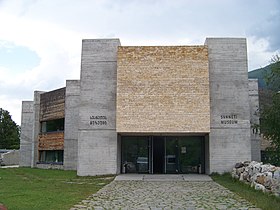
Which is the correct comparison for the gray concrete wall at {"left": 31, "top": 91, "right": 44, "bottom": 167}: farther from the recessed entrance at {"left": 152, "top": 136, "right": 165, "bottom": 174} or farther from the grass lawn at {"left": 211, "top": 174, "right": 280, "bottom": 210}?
the grass lawn at {"left": 211, "top": 174, "right": 280, "bottom": 210}

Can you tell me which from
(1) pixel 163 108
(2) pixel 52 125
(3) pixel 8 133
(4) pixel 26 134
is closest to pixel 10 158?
(4) pixel 26 134

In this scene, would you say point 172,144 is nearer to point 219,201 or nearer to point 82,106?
point 82,106

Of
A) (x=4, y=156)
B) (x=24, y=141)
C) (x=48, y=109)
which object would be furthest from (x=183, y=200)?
(x=4, y=156)

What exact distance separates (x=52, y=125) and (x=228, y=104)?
19866 mm

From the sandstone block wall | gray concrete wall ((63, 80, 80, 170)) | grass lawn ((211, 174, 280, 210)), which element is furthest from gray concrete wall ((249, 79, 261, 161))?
gray concrete wall ((63, 80, 80, 170))

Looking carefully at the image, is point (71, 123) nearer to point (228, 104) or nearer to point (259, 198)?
point (228, 104)

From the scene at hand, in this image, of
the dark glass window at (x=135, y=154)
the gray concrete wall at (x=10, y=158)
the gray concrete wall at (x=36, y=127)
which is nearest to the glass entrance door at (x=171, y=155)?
the dark glass window at (x=135, y=154)

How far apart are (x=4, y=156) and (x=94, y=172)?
Result: 31.4 metres

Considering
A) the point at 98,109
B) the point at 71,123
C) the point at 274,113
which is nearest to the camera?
the point at 274,113

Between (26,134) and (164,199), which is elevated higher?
(26,134)

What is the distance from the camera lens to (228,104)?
23688mm

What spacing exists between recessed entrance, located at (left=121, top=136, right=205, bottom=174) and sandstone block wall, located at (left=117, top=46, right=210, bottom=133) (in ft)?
9.39

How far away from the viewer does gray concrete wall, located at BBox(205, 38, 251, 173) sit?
23.3m

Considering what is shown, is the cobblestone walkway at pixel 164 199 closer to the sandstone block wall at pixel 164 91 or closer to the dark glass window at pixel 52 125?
the sandstone block wall at pixel 164 91
